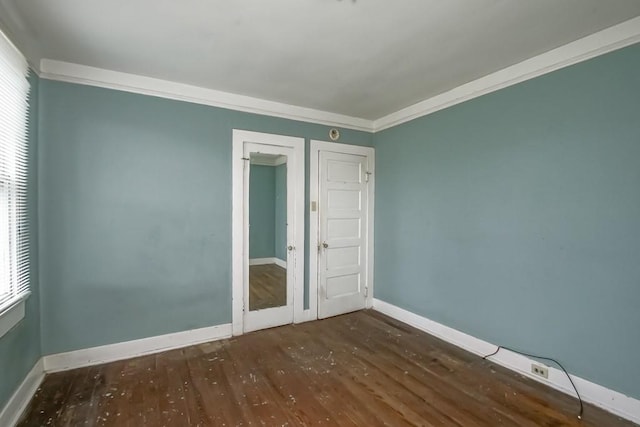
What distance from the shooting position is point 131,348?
104 inches

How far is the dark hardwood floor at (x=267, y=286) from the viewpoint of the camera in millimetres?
3267

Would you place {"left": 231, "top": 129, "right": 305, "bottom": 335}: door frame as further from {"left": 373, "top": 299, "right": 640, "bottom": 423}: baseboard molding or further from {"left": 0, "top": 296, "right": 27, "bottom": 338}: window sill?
{"left": 373, "top": 299, "right": 640, "bottom": 423}: baseboard molding

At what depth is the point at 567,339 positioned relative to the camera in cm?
217

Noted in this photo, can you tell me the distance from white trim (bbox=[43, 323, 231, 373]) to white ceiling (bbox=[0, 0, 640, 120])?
7.94 ft

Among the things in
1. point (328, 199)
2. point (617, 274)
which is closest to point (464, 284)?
point (617, 274)

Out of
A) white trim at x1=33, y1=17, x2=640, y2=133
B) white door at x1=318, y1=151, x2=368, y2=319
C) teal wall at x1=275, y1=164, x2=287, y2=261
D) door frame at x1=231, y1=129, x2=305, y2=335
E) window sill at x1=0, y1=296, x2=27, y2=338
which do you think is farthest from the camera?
white door at x1=318, y1=151, x2=368, y2=319

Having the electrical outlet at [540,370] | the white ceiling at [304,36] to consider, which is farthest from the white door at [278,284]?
the electrical outlet at [540,370]

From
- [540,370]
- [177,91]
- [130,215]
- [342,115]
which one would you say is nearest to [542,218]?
[540,370]

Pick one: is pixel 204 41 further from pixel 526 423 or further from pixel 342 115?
pixel 526 423

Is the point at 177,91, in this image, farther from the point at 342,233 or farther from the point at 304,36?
the point at 342,233

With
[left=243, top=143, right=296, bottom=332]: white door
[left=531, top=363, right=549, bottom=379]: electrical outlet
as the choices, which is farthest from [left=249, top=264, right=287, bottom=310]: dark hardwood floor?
[left=531, top=363, right=549, bottom=379]: electrical outlet

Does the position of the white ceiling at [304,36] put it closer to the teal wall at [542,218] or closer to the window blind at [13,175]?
the window blind at [13,175]

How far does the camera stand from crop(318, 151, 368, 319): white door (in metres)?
3.66

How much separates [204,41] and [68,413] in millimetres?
2731
